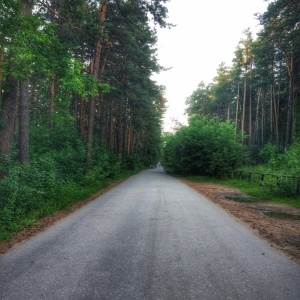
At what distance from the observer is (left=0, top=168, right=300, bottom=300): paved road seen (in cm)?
310

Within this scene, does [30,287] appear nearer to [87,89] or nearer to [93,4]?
[87,89]

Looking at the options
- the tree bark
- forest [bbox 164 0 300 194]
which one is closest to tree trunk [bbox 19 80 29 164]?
the tree bark

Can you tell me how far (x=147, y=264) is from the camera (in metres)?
3.90

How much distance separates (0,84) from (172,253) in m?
8.23

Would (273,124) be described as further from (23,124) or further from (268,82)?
(23,124)

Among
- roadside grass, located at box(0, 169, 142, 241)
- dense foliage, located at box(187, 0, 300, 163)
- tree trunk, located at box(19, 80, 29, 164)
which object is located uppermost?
dense foliage, located at box(187, 0, 300, 163)

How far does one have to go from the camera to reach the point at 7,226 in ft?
18.9

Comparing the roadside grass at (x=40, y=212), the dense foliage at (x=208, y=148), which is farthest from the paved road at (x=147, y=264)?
the dense foliage at (x=208, y=148)

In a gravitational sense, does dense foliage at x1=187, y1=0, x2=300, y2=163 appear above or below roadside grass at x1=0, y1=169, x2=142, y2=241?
above

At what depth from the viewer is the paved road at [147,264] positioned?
310 centimetres

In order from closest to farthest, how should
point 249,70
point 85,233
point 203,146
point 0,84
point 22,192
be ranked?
point 85,233 < point 22,192 < point 0,84 < point 203,146 < point 249,70

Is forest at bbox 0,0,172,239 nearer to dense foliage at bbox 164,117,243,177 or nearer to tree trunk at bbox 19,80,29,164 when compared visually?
tree trunk at bbox 19,80,29,164

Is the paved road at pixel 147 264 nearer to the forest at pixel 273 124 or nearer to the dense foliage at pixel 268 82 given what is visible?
the forest at pixel 273 124

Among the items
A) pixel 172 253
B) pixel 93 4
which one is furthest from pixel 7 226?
pixel 93 4
